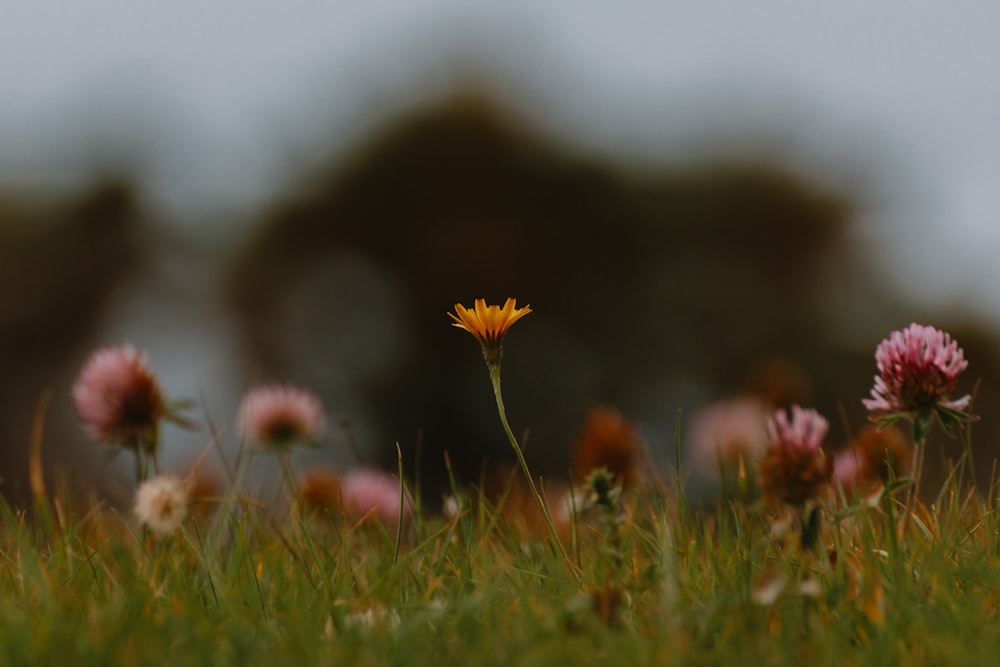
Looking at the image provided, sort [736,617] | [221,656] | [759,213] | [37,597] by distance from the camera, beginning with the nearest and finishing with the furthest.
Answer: [221,656] < [736,617] < [37,597] < [759,213]

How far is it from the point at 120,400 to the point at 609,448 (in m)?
1.80

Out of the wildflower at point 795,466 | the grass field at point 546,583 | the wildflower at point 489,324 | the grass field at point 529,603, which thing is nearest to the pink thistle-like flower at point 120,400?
the grass field at point 546,583

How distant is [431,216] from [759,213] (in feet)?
18.4

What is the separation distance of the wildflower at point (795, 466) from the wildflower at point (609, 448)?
184cm

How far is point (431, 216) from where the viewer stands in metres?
19.3

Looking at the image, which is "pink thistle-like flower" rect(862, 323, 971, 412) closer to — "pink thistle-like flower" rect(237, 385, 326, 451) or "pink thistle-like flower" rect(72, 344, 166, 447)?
"pink thistle-like flower" rect(72, 344, 166, 447)

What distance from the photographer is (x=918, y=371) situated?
2717 millimetres

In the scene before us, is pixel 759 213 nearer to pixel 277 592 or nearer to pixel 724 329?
pixel 724 329

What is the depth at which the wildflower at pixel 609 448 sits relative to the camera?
434 centimetres

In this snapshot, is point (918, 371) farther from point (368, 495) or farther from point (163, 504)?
point (368, 495)

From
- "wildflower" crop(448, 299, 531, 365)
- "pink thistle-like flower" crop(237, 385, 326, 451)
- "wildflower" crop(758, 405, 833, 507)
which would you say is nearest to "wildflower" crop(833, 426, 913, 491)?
"wildflower" crop(758, 405, 833, 507)

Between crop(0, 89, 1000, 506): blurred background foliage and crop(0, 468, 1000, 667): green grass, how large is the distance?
44.2 ft

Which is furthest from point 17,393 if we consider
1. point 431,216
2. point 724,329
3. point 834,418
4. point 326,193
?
point 834,418

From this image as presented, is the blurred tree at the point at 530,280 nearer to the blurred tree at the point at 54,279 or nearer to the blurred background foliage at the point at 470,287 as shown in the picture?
the blurred background foliage at the point at 470,287
